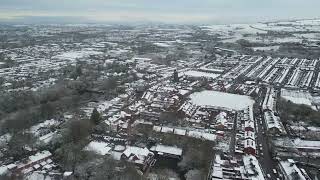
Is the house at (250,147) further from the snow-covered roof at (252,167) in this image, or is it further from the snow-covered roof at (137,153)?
the snow-covered roof at (137,153)

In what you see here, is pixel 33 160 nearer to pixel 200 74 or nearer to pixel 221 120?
pixel 221 120

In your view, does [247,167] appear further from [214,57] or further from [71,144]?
[214,57]

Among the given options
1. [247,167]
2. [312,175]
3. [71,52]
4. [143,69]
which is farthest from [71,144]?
[71,52]

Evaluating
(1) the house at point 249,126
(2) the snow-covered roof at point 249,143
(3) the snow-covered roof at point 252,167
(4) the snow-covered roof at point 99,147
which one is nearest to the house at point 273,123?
(1) the house at point 249,126

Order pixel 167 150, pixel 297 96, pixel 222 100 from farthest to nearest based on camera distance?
pixel 297 96, pixel 222 100, pixel 167 150

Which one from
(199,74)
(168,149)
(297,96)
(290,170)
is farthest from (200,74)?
(290,170)

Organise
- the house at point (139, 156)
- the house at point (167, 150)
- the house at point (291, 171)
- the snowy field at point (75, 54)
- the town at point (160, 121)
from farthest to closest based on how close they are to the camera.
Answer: the snowy field at point (75, 54), the house at point (167, 150), the house at point (139, 156), the town at point (160, 121), the house at point (291, 171)
